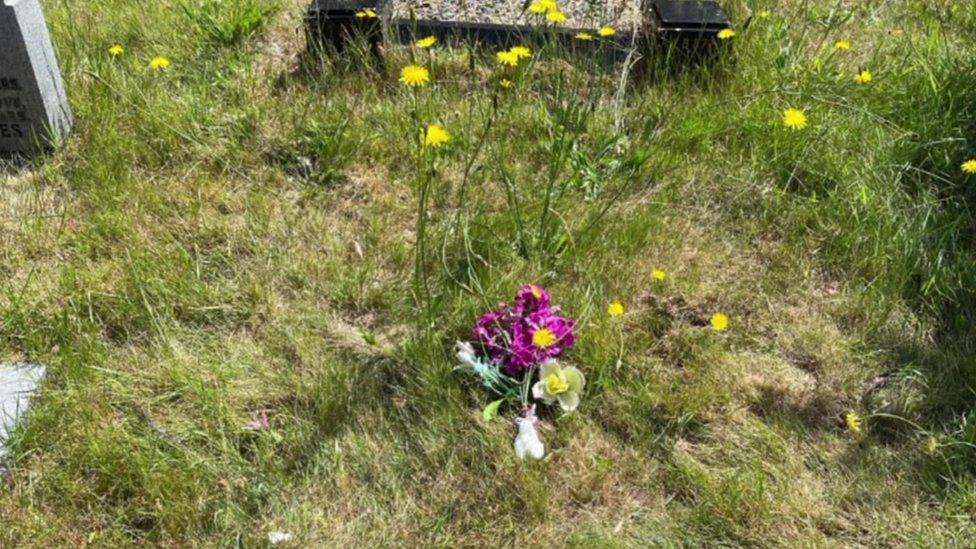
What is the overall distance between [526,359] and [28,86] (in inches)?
81.2

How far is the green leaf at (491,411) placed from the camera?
2.20 metres

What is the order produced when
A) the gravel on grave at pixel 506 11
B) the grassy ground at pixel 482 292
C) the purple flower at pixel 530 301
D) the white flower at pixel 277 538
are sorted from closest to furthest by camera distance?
1. the white flower at pixel 277 538
2. the grassy ground at pixel 482 292
3. the purple flower at pixel 530 301
4. the gravel on grave at pixel 506 11

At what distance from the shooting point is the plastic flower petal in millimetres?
2213

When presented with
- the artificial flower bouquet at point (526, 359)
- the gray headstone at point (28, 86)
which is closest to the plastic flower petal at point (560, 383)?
the artificial flower bouquet at point (526, 359)

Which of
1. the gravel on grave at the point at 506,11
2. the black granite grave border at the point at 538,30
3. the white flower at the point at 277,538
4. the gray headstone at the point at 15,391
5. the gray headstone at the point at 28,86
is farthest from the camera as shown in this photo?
the gravel on grave at the point at 506,11

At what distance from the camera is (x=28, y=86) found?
9.98ft

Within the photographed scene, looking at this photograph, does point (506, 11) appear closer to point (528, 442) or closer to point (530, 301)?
point (530, 301)

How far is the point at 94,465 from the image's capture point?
209 centimetres

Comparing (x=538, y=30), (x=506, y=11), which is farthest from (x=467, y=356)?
(x=506, y=11)

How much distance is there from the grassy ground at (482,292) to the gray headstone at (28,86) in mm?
111

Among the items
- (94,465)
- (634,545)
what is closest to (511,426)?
(634,545)

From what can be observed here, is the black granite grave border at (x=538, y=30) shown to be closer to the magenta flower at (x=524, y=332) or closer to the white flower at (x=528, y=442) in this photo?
the magenta flower at (x=524, y=332)

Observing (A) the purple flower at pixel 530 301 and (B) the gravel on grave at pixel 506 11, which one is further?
(B) the gravel on grave at pixel 506 11

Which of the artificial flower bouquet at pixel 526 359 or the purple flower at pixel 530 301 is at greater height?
the purple flower at pixel 530 301
